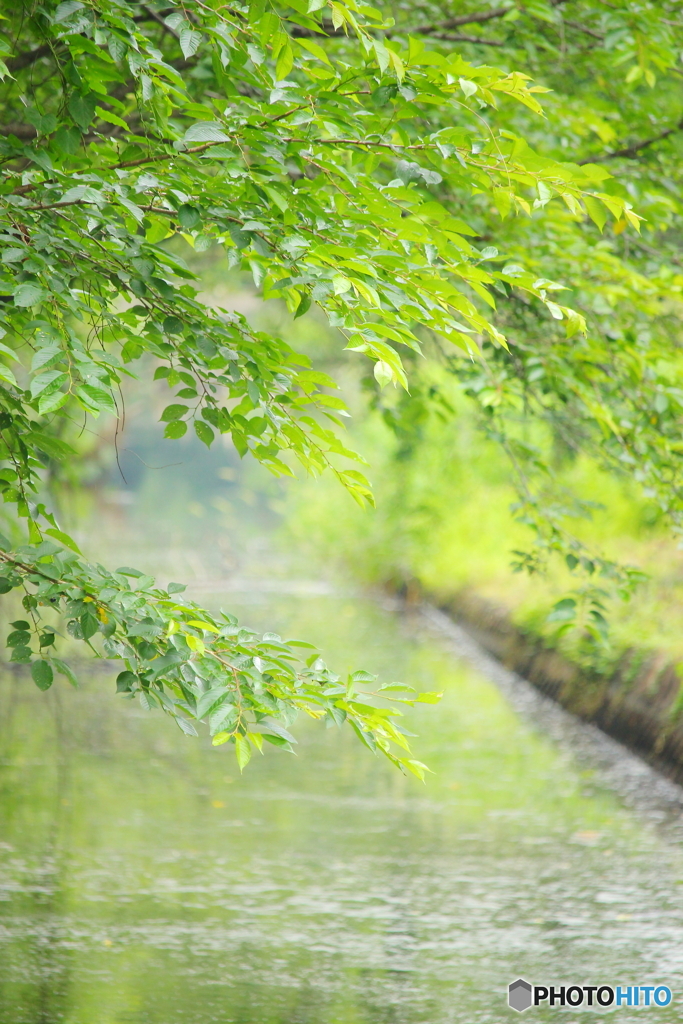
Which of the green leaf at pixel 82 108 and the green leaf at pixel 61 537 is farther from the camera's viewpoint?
the green leaf at pixel 61 537

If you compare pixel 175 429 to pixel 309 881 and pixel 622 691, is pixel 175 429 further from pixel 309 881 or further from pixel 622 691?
pixel 622 691

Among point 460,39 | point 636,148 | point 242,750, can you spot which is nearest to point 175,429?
point 242,750

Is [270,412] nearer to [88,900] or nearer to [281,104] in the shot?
[281,104]

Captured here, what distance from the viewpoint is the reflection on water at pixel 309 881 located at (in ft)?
14.3

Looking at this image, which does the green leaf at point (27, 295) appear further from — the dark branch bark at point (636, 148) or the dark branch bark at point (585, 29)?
the dark branch bark at point (585, 29)

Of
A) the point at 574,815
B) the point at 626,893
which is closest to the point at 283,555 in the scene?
the point at 574,815

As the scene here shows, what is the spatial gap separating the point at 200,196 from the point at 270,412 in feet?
1.84

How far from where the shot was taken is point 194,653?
8.95ft

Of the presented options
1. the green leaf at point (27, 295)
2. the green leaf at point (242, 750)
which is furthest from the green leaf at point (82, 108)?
the green leaf at point (242, 750)

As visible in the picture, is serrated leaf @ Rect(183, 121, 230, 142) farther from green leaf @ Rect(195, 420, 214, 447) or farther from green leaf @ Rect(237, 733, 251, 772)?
green leaf @ Rect(237, 733, 251, 772)
